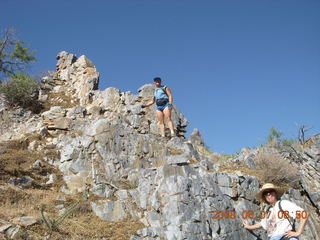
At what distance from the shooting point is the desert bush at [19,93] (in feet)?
69.4

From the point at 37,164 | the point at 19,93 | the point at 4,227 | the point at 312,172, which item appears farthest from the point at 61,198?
the point at 19,93

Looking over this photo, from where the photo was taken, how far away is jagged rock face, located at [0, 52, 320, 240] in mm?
9289

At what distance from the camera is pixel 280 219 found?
5.19 meters

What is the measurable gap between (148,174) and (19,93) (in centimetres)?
1432

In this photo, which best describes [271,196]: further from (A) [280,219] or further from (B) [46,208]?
(B) [46,208]

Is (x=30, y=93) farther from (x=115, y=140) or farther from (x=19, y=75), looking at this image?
(x=115, y=140)

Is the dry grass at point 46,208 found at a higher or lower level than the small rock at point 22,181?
lower

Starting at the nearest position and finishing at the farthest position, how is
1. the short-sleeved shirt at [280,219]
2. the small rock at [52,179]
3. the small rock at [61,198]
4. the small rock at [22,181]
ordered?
the short-sleeved shirt at [280,219], the small rock at [61,198], the small rock at [22,181], the small rock at [52,179]

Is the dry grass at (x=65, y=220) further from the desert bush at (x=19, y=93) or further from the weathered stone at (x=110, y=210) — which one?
the desert bush at (x=19, y=93)

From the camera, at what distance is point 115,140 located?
1433 centimetres

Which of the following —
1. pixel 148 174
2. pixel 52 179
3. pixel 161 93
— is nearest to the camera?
pixel 148 174

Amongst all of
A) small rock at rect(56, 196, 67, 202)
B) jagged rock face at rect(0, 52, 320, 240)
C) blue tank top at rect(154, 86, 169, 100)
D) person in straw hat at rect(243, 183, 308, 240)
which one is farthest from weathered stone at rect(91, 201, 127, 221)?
person in straw hat at rect(243, 183, 308, 240)

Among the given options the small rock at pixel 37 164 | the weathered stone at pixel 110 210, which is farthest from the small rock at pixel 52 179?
the weathered stone at pixel 110 210

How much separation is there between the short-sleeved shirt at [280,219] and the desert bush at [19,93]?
19.5 metres
